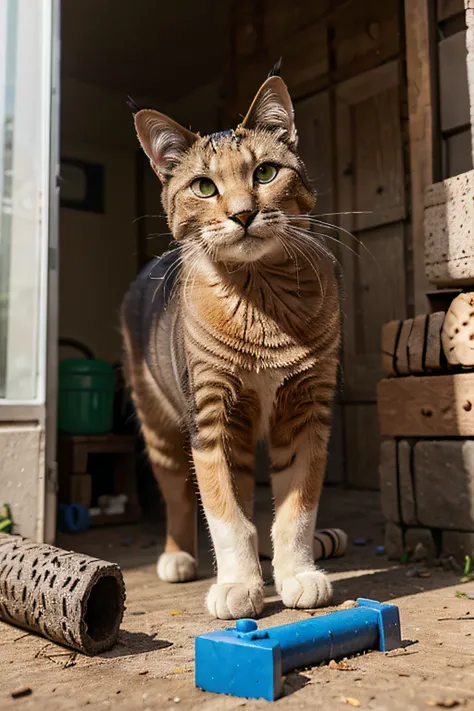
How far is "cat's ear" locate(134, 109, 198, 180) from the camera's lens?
92.1 inches

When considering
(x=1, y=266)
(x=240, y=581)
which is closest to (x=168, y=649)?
(x=240, y=581)

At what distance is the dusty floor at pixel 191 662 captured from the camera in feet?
4.78

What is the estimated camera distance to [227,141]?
225 centimetres

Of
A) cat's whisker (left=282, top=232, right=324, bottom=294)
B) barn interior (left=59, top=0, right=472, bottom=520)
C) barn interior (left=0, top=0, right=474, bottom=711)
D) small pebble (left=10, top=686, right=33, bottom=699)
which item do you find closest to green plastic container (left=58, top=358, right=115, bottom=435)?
barn interior (left=0, top=0, right=474, bottom=711)

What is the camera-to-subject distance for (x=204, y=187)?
2227 millimetres

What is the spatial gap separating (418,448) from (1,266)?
1.90 metres

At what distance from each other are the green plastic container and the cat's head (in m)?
2.20

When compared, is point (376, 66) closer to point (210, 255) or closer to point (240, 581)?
point (210, 255)

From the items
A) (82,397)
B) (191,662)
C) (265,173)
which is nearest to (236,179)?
(265,173)

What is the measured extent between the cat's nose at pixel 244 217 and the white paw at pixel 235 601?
41.3 inches

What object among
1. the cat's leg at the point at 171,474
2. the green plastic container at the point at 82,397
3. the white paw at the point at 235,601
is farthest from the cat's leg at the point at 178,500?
the green plastic container at the point at 82,397

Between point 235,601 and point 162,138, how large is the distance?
1481 mm

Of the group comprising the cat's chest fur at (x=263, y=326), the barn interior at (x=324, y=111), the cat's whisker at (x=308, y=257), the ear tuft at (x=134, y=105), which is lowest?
the cat's chest fur at (x=263, y=326)

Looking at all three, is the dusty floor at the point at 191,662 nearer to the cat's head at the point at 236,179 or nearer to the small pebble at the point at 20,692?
the small pebble at the point at 20,692
